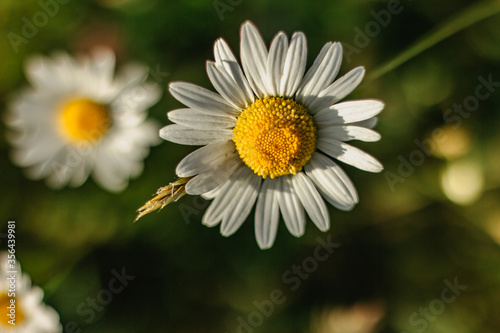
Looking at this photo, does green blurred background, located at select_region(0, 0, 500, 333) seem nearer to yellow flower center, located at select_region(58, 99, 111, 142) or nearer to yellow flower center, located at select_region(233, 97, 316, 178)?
yellow flower center, located at select_region(58, 99, 111, 142)

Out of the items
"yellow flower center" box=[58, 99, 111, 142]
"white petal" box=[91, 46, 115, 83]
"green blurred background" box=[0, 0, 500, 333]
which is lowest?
"green blurred background" box=[0, 0, 500, 333]

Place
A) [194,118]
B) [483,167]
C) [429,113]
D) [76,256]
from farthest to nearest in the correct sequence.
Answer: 1. [76,256]
2. [429,113]
3. [483,167]
4. [194,118]

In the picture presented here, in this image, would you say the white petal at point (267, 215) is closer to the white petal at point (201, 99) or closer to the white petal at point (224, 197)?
the white petal at point (224, 197)

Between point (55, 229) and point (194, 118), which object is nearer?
point (194, 118)

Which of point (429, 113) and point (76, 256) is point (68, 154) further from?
point (429, 113)

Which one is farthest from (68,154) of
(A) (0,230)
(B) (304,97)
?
(B) (304,97)

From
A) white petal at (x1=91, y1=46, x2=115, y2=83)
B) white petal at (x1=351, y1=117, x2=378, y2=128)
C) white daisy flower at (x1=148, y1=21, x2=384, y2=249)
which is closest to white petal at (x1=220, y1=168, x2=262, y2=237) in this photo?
white daisy flower at (x1=148, y1=21, x2=384, y2=249)

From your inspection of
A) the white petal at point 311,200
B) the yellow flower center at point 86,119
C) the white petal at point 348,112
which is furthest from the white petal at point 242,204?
the yellow flower center at point 86,119
